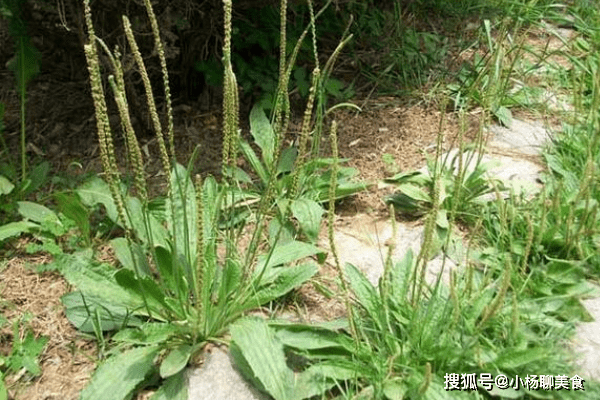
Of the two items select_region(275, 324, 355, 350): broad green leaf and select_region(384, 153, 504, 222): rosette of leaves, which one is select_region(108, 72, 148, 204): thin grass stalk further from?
select_region(384, 153, 504, 222): rosette of leaves

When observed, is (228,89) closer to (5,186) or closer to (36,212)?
(36,212)

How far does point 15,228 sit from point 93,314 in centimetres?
56

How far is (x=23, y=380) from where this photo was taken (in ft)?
6.56

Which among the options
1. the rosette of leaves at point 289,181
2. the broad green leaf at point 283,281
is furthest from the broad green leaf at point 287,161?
the broad green leaf at point 283,281

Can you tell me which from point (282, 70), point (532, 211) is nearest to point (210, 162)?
point (282, 70)

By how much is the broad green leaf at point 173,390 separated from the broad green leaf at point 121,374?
2.4 inches

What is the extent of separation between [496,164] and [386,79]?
97 cm

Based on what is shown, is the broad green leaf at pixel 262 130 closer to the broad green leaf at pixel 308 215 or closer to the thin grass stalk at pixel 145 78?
the broad green leaf at pixel 308 215

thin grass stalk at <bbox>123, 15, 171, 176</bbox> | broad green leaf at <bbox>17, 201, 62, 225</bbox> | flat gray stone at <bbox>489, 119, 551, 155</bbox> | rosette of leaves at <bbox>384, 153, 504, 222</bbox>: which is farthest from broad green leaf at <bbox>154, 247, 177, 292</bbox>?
flat gray stone at <bbox>489, 119, 551, 155</bbox>

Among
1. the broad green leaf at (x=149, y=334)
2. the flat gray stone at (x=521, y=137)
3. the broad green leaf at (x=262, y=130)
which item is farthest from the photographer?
the flat gray stone at (x=521, y=137)

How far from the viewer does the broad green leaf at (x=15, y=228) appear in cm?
239

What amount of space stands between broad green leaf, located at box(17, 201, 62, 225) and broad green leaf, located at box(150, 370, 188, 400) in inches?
35.4

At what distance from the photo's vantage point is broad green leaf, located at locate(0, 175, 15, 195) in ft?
8.30

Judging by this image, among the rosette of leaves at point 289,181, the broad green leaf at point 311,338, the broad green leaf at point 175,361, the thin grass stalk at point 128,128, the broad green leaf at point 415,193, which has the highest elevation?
the thin grass stalk at point 128,128
